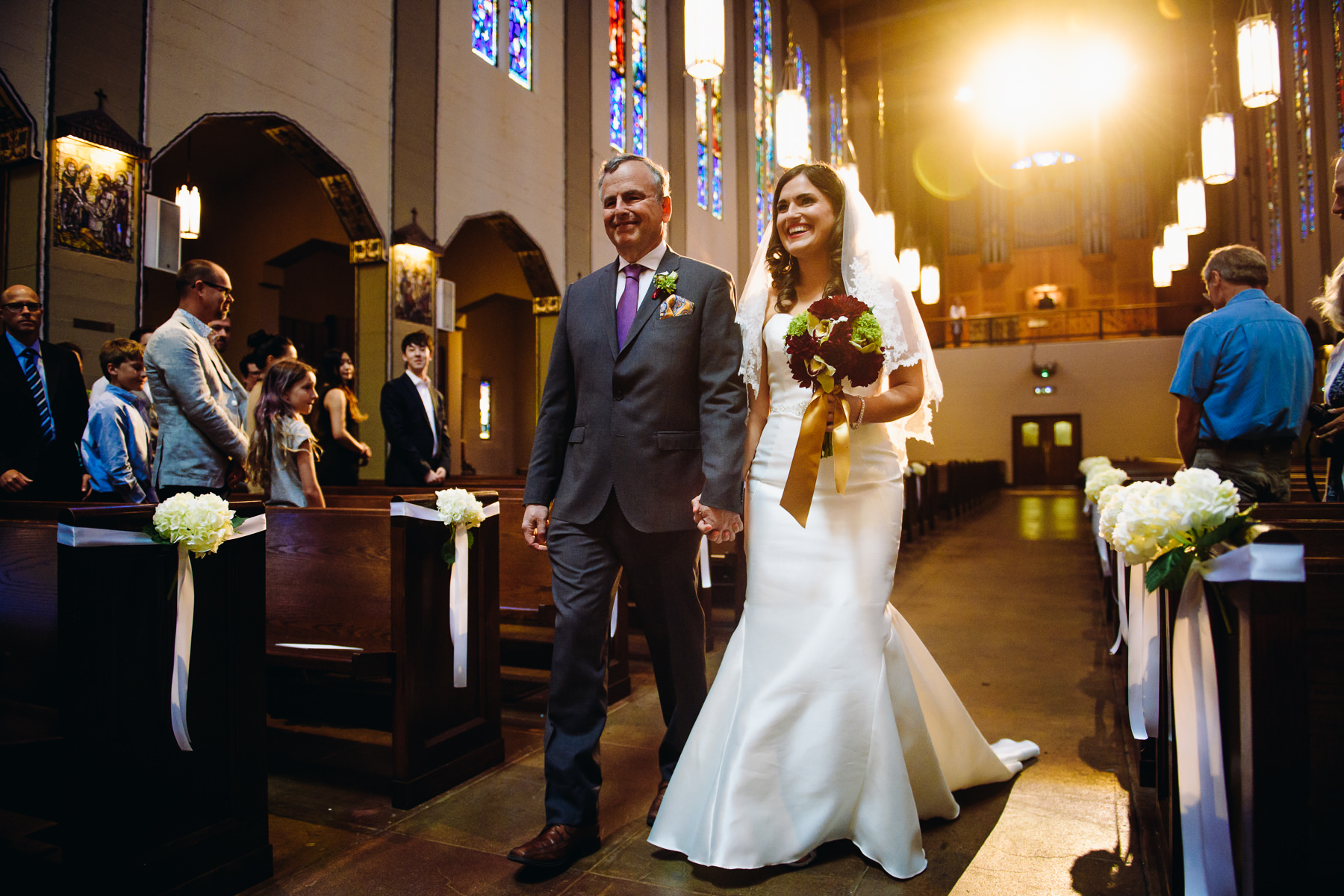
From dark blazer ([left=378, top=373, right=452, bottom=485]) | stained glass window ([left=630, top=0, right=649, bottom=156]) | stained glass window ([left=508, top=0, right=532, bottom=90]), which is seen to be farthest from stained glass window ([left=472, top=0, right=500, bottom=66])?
dark blazer ([left=378, top=373, right=452, bottom=485])

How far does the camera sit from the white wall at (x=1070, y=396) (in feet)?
61.2

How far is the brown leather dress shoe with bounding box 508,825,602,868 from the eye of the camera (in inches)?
75.3

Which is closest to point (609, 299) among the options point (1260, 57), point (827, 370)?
point (827, 370)

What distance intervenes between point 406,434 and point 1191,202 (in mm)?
10139

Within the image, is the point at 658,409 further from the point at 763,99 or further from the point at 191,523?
the point at 763,99

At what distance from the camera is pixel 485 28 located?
867 centimetres

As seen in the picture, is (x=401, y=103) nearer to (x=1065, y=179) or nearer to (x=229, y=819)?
(x=229, y=819)

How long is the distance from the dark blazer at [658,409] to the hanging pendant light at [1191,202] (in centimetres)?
1062

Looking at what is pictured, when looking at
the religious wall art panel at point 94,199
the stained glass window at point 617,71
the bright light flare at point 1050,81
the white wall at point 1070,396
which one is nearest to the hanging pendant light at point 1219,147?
the stained glass window at point 617,71

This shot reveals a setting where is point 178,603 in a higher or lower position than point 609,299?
lower

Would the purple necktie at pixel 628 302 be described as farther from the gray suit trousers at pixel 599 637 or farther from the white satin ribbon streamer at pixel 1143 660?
the white satin ribbon streamer at pixel 1143 660

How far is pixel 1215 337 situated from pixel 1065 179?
21.8 m

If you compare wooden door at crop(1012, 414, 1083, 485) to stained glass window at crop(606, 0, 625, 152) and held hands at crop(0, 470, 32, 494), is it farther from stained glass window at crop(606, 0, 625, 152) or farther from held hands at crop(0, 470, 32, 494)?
held hands at crop(0, 470, 32, 494)

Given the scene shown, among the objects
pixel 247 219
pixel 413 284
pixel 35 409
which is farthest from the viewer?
pixel 247 219
